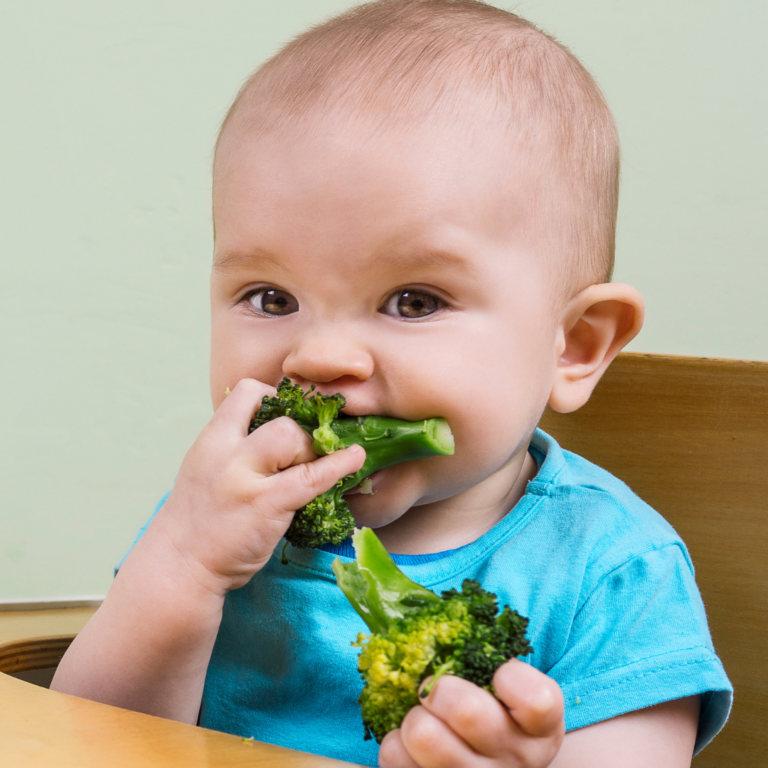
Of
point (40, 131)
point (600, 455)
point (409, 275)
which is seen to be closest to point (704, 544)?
point (600, 455)

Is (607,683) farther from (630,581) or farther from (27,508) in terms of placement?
(27,508)

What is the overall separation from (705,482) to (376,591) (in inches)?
25.6

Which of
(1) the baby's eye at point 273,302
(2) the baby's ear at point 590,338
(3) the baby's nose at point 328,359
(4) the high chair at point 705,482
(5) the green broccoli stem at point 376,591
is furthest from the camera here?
(4) the high chair at point 705,482

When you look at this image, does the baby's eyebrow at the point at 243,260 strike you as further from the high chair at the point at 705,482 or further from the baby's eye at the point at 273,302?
the high chair at the point at 705,482

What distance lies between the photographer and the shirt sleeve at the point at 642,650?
855 mm

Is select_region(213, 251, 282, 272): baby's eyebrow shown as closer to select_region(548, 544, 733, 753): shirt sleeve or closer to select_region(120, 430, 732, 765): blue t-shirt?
select_region(120, 430, 732, 765): blue t-shirt

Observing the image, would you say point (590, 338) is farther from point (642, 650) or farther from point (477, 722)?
point (477, 722)

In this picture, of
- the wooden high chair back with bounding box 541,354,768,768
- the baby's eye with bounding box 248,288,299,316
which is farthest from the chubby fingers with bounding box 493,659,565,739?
the wooden high chair back with bounding box 541,354,768,768

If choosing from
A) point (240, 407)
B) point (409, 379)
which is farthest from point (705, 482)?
point (240, 407)

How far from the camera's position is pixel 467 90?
932 millimetres

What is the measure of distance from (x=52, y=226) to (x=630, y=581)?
2.06 meters

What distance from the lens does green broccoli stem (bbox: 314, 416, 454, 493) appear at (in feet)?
2.80

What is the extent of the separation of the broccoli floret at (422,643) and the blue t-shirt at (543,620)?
238mm

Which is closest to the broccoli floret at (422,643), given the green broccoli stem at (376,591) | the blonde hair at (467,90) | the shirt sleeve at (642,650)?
the green broccoli stem at (376,591)
